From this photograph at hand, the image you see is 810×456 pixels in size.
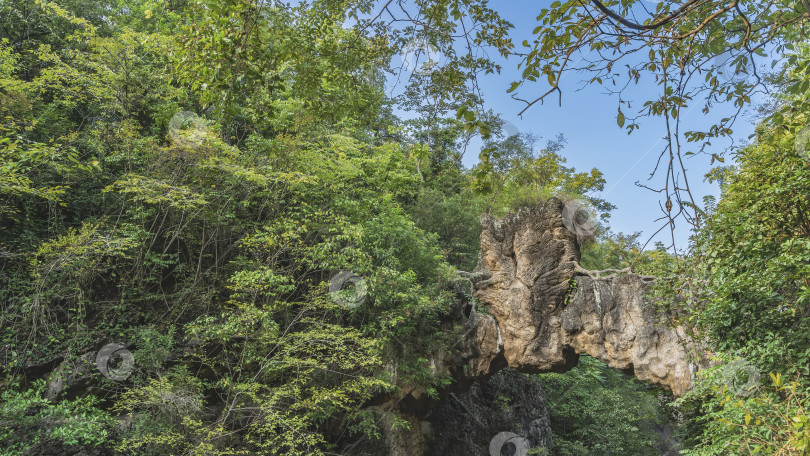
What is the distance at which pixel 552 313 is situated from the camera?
22.8 feet

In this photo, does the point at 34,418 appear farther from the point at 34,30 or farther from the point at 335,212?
the point at 34,30

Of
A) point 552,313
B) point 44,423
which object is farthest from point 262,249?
point 552,313

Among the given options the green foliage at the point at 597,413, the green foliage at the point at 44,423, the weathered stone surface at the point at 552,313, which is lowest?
the green foliage at the point at 44,423

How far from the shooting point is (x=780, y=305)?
329cm

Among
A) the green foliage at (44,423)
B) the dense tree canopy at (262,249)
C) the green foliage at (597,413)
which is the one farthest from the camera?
the green foliage at (597,413)

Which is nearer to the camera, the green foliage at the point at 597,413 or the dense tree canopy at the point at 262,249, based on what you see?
the dense tree canopy at the point at 262,249

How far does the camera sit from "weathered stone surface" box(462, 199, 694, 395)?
19.9ft

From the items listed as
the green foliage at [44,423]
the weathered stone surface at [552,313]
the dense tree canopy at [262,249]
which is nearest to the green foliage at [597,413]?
the dense tree canopy at [262,249]

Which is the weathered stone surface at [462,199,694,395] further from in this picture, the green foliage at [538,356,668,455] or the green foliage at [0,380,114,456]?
the green foliage at [0,380,114,456]

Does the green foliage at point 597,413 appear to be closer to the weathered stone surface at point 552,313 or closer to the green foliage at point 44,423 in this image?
the weathered stone surface at point 552,313

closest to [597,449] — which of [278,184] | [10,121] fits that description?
[278,184]

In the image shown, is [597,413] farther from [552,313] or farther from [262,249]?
[262,249]

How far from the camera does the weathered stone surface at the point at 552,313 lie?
6.06 metres

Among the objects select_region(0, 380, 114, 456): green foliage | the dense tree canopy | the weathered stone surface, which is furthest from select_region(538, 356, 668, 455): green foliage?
select_region(0, 380, 114, 456): green foliage
